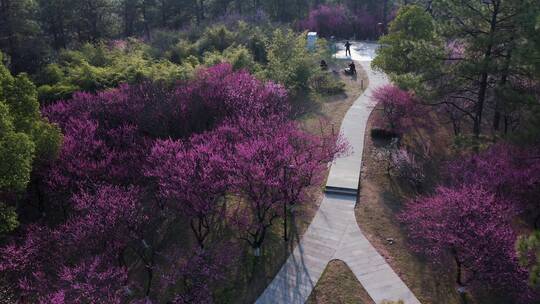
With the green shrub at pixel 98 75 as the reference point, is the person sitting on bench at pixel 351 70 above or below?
below

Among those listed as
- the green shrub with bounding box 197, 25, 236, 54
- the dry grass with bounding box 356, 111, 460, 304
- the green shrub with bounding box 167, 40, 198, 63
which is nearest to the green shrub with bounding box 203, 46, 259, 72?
the green shrub with bounding box 167, 40, 198, 63

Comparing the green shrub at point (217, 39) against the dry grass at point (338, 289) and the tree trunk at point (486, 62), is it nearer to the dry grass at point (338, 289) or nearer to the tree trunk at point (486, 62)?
the tree trunk at point (486, 62)

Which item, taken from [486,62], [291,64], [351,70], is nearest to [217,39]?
[291,64]

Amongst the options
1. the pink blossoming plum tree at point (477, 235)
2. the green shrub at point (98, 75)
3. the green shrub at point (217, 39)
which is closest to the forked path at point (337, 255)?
the pink blossoming plum tree at point (477, 235)

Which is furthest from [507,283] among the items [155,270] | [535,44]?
[155,270]

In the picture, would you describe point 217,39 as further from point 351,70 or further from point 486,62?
point 486,62

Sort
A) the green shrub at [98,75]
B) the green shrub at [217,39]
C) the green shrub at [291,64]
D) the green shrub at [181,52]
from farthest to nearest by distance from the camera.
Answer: the green shrub at [217,39], the green shrub at [181,52], the green shrub at [291,64], the green shrub at [98,75]

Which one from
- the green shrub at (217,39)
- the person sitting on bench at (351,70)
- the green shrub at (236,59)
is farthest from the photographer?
the person sitting on bench at (351,70)

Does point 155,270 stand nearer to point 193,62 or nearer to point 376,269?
point 376,269

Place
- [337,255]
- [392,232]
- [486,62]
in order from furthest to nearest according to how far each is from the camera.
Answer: [486,62] → [392,232] → [337,255]
